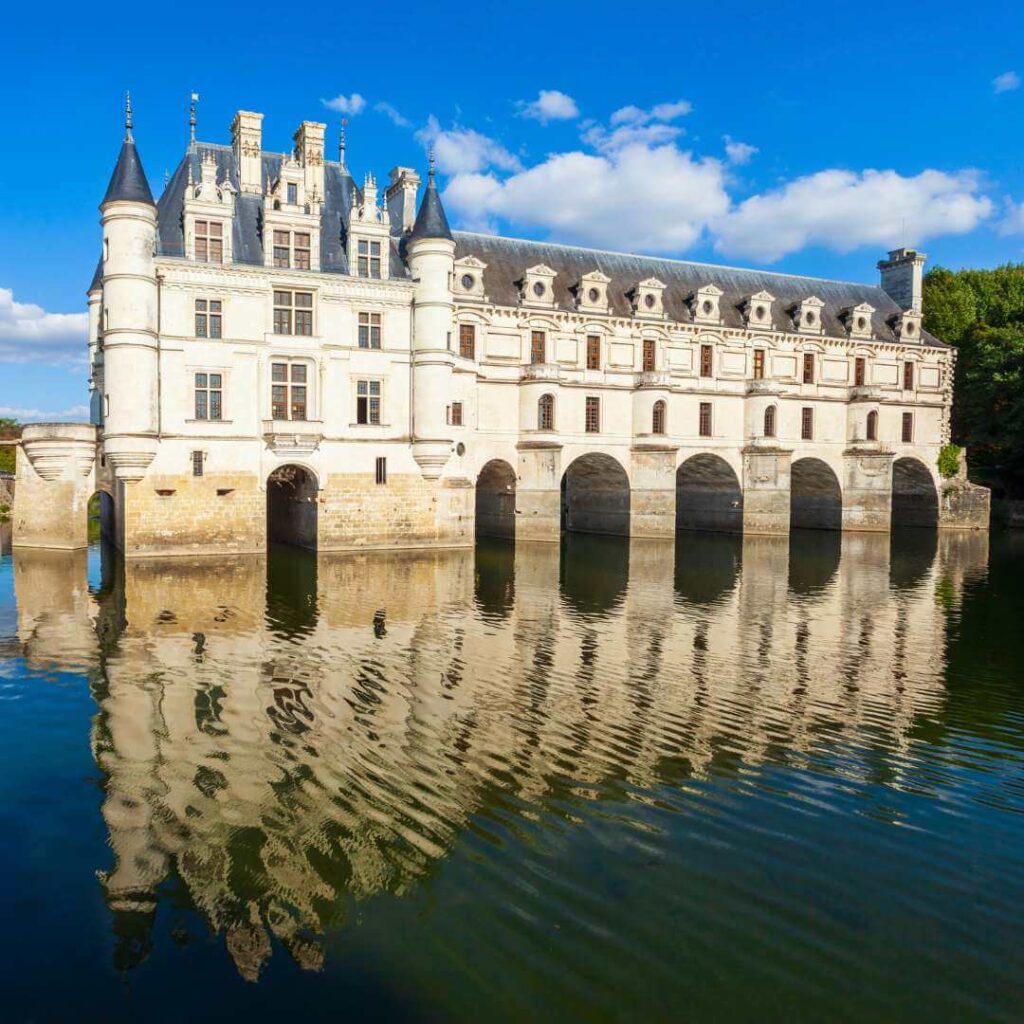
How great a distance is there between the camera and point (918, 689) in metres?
16.3

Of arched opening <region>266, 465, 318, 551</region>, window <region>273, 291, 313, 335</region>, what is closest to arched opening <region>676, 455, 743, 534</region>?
arched opening <region>266, 465, 318, 551</region>

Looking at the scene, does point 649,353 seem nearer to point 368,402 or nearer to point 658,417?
point 658,417

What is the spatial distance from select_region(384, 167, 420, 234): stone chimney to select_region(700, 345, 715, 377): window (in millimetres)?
17727

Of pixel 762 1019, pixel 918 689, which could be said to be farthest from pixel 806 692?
pixel 762 1019

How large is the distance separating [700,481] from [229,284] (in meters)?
30.0

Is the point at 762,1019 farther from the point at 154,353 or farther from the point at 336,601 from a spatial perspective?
the point at 154,353

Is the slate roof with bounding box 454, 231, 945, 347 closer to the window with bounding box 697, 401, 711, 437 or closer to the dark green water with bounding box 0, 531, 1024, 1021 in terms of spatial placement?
the window with bounding box 697, 401, 711, 437

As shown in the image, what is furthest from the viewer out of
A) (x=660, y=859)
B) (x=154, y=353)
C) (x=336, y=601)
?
(x=154, y=353)

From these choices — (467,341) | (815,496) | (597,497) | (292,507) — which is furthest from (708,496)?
(292,507)

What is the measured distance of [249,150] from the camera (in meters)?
35.2

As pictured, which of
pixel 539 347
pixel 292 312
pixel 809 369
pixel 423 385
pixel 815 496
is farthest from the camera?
pixel 815 496

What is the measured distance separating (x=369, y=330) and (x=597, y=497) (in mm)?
18291

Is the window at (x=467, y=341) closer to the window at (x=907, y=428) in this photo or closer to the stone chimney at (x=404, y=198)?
the stone chimney at (x=404, y=198)

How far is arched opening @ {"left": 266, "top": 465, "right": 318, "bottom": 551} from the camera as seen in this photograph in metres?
36.6
